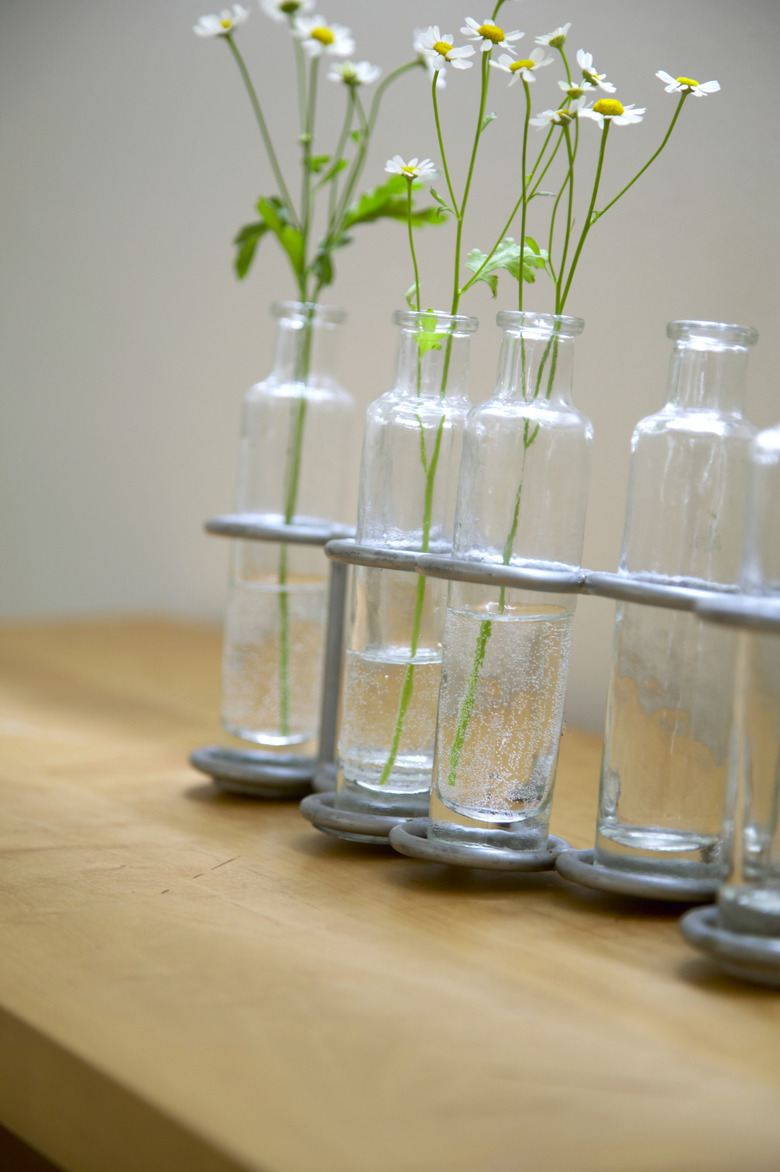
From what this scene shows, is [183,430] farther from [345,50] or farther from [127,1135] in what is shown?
[127,1135]

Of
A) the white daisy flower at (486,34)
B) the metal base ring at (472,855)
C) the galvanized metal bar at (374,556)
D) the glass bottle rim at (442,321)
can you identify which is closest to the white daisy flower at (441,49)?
the white daisy flower at (486,34)

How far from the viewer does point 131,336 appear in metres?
1.61

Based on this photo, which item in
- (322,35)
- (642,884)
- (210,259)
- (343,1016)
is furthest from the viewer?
(210,259)

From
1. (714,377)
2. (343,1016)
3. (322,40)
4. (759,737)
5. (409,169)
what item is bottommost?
(343,1016)

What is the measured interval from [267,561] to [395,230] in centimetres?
53

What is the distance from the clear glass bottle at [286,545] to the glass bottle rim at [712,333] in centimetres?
29

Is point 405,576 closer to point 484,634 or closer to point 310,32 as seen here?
point 484,634

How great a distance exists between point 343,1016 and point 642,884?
0.17 m

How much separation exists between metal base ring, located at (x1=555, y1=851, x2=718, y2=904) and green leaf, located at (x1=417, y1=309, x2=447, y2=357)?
28cm

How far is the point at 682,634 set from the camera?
0.57 m

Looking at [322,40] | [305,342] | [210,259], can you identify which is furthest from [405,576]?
[210,259]

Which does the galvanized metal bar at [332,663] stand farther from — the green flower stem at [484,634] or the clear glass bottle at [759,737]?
the clear glass bottle at [759,737]

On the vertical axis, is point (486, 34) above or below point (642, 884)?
above

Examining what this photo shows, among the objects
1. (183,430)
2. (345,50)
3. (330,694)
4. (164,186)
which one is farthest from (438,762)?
(164,186)
